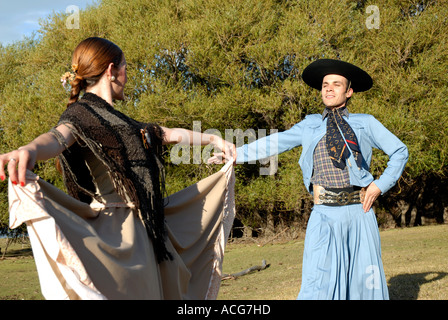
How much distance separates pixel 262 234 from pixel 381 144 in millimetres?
16120

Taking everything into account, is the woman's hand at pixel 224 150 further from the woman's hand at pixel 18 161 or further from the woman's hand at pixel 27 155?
the woman's hand at pixel 18 161

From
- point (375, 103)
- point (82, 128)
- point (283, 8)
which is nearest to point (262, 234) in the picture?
point (375, 103)

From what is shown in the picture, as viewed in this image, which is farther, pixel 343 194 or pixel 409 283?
pixel 409 283

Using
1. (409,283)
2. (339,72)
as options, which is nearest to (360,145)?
(339,72)

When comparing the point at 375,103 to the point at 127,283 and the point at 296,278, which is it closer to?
the point at 296,278

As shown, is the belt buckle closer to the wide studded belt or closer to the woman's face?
the wide studded belt

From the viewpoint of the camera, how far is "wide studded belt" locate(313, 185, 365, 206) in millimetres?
4324

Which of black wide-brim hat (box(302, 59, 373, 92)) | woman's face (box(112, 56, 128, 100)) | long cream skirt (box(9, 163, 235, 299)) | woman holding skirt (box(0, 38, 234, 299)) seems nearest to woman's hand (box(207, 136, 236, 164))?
woman holding skirt (box(0, 38, 234, 299))

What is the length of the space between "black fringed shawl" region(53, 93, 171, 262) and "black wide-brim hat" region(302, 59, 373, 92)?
2255mm

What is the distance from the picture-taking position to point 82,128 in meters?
3.00

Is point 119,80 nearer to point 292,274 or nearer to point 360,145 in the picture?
point 360,145

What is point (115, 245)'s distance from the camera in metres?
2.83

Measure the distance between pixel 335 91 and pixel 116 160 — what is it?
2473 millimetres

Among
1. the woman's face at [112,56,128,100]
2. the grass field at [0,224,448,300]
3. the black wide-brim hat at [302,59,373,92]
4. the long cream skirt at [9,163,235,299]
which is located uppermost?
the black wide-brim hat at [302,59,373,92]
